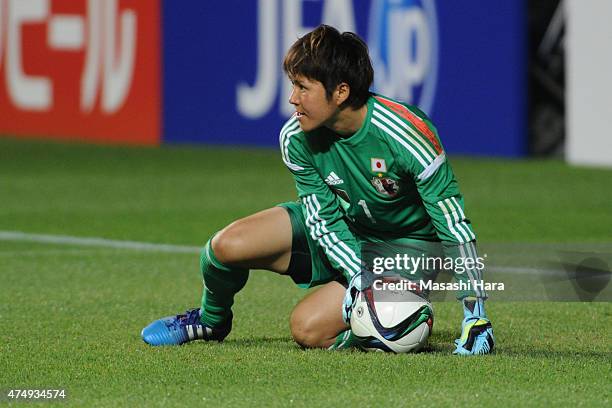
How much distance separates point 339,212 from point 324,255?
0.53ft

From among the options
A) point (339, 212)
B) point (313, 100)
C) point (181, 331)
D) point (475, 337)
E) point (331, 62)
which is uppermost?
point (331, 62)

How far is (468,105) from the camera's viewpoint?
13.3 m

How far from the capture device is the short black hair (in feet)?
14.7

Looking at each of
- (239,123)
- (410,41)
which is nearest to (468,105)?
(410,41)

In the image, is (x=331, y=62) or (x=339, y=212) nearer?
(x=331, y=62)

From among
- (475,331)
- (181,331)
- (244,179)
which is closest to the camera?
(475,331)

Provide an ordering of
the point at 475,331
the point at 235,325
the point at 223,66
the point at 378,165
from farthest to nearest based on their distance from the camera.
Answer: the point at 223,66
the point at 235,325
the point at 378,165
the point at 475,331

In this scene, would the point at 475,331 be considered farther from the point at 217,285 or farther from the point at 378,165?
the point at 217,285

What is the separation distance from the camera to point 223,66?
1553 centimetres

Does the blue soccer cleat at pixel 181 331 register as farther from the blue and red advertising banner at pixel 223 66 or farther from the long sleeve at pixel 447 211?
the blue and red advertising banner at pixel 223 66

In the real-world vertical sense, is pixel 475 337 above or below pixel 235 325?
above

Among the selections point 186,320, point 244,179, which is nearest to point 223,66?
point 244,179

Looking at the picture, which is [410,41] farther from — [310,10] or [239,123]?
[239,123]

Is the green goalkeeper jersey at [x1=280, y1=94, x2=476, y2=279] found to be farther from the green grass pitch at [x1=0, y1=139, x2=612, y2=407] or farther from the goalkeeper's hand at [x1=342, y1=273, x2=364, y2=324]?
the green grass pitch at [x1=0, y1=139, x2=612, y2=407]
